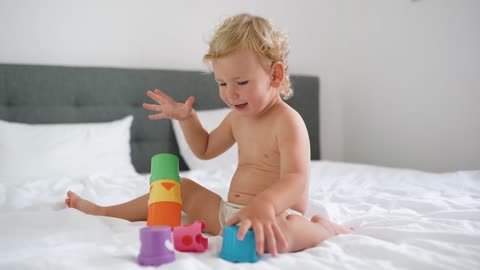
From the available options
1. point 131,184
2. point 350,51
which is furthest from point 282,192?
point 350,51

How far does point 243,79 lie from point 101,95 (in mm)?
1405

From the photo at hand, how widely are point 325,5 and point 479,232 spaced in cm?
246

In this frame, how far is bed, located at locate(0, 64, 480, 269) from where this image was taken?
2.89 ft

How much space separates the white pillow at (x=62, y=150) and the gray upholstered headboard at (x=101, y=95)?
13 cm

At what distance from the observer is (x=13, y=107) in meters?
2.18

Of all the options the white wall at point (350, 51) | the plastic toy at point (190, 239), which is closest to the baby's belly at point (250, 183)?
the plastic toy at point (190, 239)

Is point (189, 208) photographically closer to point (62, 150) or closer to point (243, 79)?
point (243, 79)

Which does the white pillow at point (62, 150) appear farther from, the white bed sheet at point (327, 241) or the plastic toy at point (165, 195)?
the plastic toy at point (165, 195)

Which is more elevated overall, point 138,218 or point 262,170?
point 262,170

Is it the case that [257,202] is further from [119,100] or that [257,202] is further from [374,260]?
[119,100]

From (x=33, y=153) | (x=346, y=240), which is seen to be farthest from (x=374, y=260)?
(x=33, y=153)

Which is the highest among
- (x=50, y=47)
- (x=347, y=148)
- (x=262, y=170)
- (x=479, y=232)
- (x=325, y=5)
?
(x=325, y=5)

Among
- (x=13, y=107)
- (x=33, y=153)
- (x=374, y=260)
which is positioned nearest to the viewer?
(x=374, y=260)

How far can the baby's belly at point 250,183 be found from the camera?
120 centimetres
